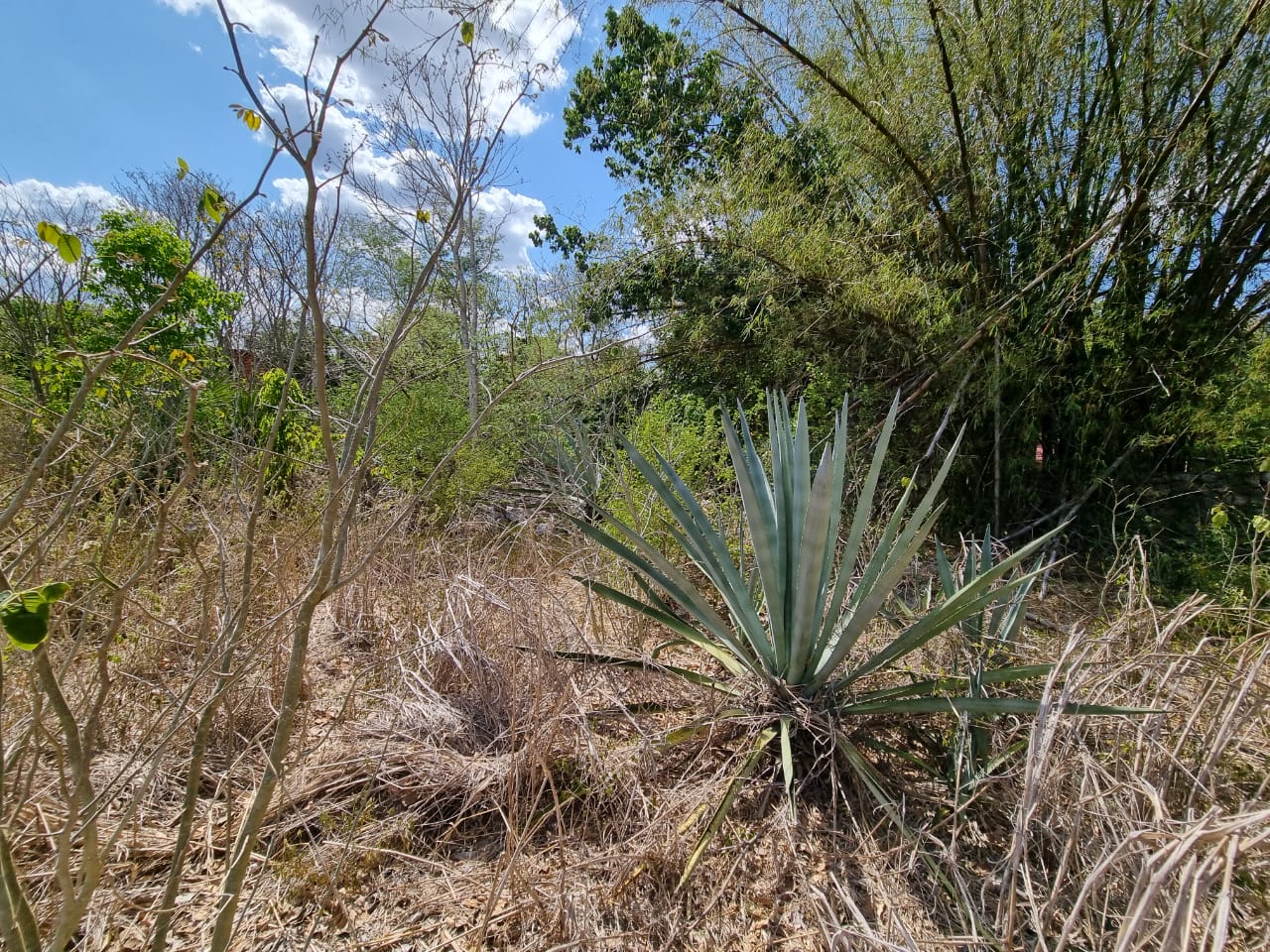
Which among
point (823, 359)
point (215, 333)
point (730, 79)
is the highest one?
point (730, 79)

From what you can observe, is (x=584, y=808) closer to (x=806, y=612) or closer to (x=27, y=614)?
(x=806, y=612)

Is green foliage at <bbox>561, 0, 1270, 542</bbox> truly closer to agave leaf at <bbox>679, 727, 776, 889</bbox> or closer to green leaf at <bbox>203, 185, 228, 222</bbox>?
agave leaf at <bbox>679, 727, 776, 889</bbox>

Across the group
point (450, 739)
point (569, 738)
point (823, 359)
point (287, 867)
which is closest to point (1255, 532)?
point (823, 359)

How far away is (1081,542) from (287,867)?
4816mm

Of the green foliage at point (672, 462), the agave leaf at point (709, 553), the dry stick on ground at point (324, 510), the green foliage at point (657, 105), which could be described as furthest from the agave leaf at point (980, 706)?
the green foliage at point (657, 105)

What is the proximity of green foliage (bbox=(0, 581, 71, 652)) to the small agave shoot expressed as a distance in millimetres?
1069

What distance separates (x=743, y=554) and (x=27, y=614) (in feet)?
7.06

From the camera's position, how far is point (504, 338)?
28.8ft

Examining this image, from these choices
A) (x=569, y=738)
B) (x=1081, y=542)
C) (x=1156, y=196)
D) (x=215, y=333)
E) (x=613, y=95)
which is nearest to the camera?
(x=569, y=738)

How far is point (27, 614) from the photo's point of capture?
558 mm

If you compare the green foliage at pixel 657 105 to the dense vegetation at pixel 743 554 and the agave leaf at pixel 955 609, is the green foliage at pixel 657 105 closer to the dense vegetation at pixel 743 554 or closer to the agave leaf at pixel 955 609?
the dense vegetation at pixel 743 554

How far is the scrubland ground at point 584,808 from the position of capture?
3.87 feet

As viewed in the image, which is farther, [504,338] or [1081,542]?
[504,338]

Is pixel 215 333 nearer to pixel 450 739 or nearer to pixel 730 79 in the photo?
pixel 730 79
